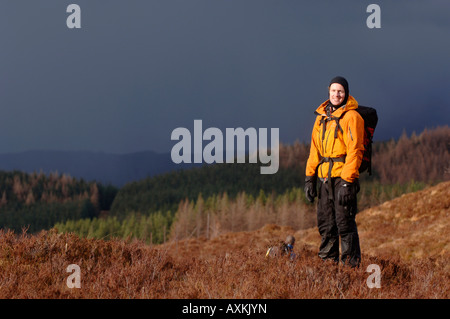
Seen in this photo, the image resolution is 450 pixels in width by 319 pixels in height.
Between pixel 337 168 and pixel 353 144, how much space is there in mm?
514

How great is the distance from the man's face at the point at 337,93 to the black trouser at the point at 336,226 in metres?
1.32

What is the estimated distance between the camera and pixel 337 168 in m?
7.54

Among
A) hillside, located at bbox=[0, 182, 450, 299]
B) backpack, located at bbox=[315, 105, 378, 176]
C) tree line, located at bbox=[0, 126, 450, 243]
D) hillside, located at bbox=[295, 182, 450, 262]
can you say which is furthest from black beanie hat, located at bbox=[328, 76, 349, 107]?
tree line, located at bbox=[0, 126, 450, 243]

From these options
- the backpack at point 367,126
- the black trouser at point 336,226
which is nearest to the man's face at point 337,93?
the backpack at point 367,126

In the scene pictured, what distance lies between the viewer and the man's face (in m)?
7.58

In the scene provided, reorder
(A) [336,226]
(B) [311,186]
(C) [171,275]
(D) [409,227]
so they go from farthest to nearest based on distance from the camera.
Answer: (D) [409,227] < (B) [311,186] < (A) [336,226] < (C) [171,275]

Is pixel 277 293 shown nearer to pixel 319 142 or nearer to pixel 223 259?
pixel 223 259

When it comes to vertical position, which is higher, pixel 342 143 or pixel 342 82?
pixel 342 82

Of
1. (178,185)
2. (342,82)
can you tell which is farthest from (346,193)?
(178,185)

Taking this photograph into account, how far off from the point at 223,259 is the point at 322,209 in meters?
1.91

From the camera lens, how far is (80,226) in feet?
364

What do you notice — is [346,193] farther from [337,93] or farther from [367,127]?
[337,93]

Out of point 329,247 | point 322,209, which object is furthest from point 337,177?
point 329,247
